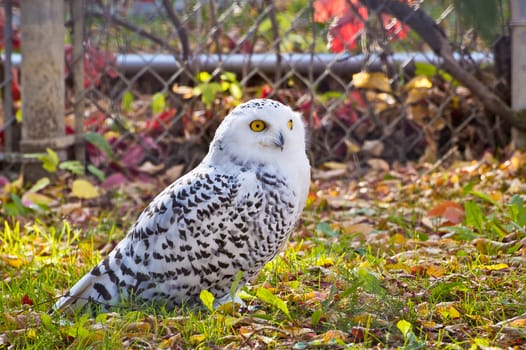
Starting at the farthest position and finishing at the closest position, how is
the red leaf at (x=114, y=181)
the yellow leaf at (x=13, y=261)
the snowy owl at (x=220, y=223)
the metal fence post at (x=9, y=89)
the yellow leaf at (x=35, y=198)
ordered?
the red leaf at (x=114, y=181) < the metal fence post at (x=9, y=89) < the yellow leaf at (x=35, y=198) < the yellow leaf at (x=13, y=261) < the snowy owl at (x=220, y=223)

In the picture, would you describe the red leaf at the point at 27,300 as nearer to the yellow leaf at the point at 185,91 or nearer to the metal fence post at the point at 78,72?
the metal fence post at the point at 78,72

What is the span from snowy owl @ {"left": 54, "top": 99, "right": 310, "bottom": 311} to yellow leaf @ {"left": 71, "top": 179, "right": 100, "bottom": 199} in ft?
5.00

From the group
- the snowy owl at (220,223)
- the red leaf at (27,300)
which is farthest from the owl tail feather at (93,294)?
the red leaf at (27,300)

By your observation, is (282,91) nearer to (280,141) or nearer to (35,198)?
(35,198)

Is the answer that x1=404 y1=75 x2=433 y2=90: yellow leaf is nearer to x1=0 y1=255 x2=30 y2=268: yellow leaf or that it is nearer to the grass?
the grass

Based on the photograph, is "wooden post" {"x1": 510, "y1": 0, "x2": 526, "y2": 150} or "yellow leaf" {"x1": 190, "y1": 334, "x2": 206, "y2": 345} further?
"wooden post" {"x1": 510, "y1": 0, "x2": 526, "y2": 150}

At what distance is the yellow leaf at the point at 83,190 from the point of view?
3875mm

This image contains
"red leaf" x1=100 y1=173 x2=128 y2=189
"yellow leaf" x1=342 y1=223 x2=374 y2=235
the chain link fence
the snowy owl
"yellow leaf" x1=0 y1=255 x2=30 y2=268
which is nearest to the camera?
the snowy owl

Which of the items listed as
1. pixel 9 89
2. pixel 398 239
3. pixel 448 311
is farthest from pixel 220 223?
pixel 9 89

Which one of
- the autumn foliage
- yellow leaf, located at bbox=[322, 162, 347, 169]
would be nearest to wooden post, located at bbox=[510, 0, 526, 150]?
the autumn foliage

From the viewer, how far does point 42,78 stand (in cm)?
402

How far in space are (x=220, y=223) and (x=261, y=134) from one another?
11.1 inches

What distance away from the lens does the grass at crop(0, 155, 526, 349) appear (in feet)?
6.40

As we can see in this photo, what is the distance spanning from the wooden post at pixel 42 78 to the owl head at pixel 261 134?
1938 millimetres
